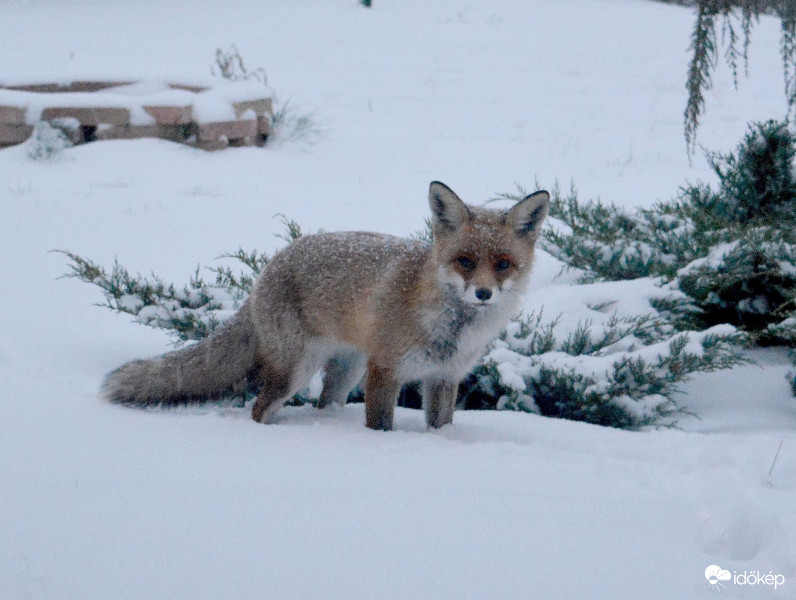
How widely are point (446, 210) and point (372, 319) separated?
0.65m

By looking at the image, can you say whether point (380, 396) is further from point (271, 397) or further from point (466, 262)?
point (466, 262)

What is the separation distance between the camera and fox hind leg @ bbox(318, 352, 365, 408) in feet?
13.9

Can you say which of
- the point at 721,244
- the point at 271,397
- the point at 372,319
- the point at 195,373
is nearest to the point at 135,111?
the point at 195,373

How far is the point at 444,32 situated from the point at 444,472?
58.2 feet

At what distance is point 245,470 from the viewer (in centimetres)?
272

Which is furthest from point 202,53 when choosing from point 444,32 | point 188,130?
point 444,32

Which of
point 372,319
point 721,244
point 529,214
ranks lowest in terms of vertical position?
point 372,319

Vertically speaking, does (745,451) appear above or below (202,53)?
below

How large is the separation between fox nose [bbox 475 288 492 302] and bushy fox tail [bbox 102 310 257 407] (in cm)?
139

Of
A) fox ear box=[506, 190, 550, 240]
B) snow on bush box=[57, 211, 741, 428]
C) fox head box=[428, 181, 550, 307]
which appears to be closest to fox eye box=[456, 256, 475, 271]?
fox head box=[428, 181, 550, 307]

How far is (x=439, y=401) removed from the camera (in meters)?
3.77

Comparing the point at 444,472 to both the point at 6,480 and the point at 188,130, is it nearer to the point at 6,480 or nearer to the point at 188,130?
the point at 6,480

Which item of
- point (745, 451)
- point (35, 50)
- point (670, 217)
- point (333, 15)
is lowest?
point (745, 451)

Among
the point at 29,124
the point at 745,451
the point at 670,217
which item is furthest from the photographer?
the point at 29,124
